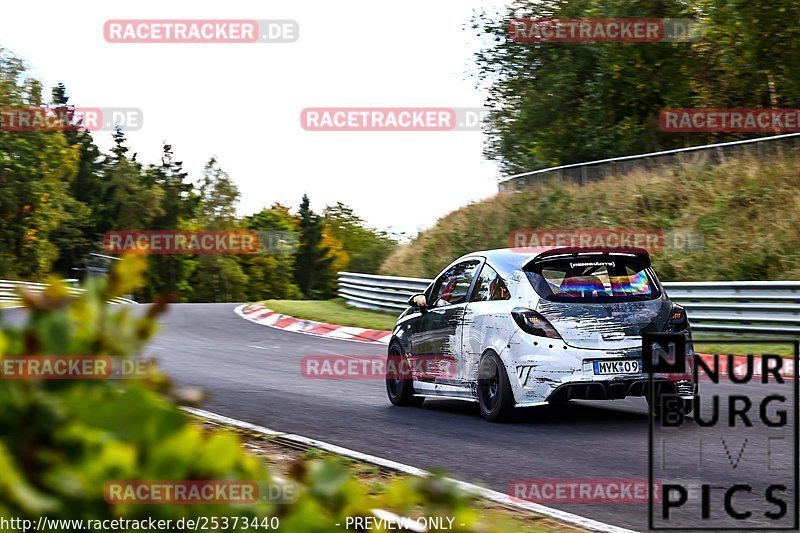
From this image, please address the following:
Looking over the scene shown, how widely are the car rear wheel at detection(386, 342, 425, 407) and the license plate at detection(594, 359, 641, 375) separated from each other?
8.63 feet

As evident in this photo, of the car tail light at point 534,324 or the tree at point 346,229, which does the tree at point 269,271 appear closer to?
the tree at point 346,229

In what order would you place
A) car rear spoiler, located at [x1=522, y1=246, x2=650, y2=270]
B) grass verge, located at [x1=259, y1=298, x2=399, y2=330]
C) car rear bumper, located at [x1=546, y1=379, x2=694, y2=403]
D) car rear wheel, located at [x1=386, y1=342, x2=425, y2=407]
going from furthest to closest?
grass verge, located at [x1=259, y1=298, x2=399, y2=330], car rear wheel, located at [x1=386, y1=342, x2=425, y2=407], car rear spoiler, located at [x1=522, y1=246, x2=650, y2=270], car rear bumper, located at [x1=546, y1=379, x2=694, y2=403]

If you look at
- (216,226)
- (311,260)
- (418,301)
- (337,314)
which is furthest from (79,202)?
(418,301)

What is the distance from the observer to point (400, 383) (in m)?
11.4

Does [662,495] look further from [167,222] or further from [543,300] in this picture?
[167,222]

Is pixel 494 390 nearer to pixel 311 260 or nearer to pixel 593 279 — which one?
pixel 593 279

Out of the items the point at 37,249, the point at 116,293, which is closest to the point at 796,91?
the point at 116,293

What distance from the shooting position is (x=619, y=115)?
3653cm

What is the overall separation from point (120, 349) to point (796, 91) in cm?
2908

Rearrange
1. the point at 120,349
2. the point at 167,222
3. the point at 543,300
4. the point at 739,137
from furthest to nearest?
the point at 167,222 < the point at 739,137 < the point at 543,300 < the point at 120,349

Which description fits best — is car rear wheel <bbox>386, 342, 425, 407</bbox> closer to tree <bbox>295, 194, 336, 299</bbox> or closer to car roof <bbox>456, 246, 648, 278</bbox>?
car roof <bbox>456, 246, 648, 278</bbox>

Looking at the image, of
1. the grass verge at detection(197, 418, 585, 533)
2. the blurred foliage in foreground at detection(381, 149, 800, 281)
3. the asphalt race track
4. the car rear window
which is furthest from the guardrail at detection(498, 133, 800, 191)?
the grass verge at detection(197, 418, 585, 533)

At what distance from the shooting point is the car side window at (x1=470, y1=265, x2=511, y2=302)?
9992 mm

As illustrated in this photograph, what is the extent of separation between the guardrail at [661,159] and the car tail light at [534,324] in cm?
1700
